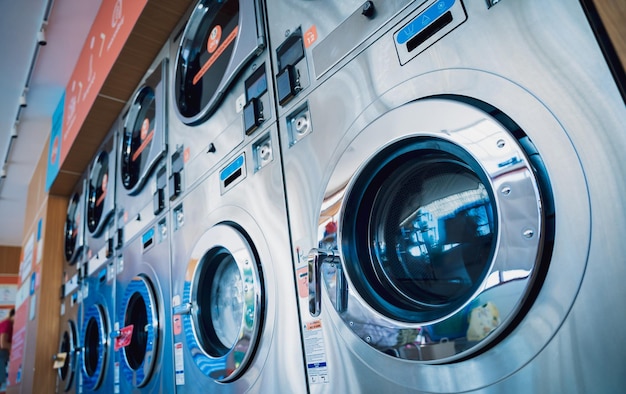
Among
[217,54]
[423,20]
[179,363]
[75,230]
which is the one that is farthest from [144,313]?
[423,20]

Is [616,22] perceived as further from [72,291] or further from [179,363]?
[72,291]

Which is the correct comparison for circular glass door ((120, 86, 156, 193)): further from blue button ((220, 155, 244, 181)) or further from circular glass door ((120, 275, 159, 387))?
blue button ((220, 155, 244, 181))

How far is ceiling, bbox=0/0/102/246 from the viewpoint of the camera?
2.59 meters


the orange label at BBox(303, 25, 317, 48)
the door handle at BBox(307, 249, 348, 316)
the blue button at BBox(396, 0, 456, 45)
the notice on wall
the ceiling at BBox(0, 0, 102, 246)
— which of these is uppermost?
the ceiling at BBox(0, 0, 102, 246)

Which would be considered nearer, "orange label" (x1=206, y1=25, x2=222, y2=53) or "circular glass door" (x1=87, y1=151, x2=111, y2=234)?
"orange label" (x1=206, y1=25, x2=222, y2=53)

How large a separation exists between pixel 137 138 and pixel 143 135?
0.37 feet

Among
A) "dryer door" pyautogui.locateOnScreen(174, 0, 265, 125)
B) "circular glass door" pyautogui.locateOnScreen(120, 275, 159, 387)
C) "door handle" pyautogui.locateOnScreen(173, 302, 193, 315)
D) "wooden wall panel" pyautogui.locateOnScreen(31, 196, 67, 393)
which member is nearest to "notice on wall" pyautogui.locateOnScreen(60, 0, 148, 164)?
"dryer door" pyautogui.locateOnScreen(174, 0, 265, 125)

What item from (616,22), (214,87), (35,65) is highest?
(35,65)

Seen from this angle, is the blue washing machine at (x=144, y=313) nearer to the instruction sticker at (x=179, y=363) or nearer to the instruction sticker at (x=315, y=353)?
the instruction sticker at (x=179, y=363)

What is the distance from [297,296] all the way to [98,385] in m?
1.82

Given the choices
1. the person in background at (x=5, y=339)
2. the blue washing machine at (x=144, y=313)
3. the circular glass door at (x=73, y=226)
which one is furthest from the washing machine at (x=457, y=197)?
the person in background at (x=5, y=339)

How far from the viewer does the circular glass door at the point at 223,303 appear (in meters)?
1.15

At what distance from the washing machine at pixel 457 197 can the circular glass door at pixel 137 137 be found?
1265 millimetres

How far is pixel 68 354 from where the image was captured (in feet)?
9.74
